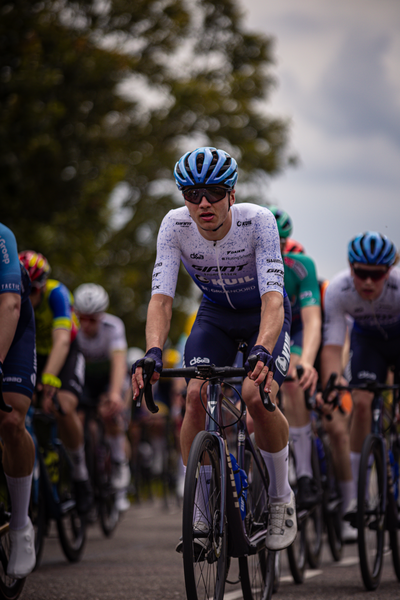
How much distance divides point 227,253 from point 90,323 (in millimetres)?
5090

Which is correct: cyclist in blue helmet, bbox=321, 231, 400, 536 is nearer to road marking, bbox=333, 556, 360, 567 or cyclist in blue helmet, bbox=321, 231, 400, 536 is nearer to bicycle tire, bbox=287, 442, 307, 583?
bicycle tire, bbox=287, 442, 307, 583

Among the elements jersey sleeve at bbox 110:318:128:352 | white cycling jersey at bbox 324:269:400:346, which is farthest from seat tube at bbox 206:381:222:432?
jersey sleeve at bbox 110:318:128:352

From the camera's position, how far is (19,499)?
4.91 m

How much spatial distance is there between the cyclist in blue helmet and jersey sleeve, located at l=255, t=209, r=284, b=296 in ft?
5.79

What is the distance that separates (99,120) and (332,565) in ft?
50.8

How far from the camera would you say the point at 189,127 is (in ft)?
78.6

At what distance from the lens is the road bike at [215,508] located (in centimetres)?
367

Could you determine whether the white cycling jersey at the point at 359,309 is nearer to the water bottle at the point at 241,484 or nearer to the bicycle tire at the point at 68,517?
the water bottle at the point at 241,484

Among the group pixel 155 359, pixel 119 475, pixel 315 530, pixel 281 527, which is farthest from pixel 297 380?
pixel 119 475

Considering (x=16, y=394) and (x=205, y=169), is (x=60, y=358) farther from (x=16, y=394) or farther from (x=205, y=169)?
(x=205, y=169)

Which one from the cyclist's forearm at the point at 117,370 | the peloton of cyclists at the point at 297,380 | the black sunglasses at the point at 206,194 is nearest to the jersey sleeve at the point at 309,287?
the peloton of cyclists at the point at 297,380

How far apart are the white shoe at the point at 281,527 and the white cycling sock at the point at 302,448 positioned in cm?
159

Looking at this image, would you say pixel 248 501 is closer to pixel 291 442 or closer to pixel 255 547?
pixel 255 547

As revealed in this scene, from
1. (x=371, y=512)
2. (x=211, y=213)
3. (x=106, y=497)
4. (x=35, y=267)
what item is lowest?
(x=371, y=512)
